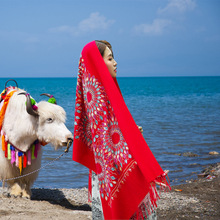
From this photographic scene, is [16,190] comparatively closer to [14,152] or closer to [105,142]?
[14,152]

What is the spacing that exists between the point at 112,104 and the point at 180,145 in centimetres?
803

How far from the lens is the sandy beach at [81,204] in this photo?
12.4ft

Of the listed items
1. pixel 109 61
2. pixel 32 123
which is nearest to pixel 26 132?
pixel 32 123

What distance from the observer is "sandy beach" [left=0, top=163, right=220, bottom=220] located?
3766 millimetres

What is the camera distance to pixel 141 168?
2152 mm

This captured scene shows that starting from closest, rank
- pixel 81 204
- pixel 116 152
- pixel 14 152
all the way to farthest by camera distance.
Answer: pixel 116 152, pixel 14 152, pixel 81 204

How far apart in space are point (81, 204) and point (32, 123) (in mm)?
1266

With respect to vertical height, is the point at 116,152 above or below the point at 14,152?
above

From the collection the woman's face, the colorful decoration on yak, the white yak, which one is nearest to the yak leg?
the white yak

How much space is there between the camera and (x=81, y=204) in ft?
15.4

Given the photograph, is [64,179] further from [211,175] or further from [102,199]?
[102,199]

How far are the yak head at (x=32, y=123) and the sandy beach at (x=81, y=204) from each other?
0.67 metres

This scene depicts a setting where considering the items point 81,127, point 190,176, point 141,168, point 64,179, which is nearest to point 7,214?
point 81,127

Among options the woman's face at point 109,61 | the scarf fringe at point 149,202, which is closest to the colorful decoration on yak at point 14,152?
the woman's face at point 109,61
